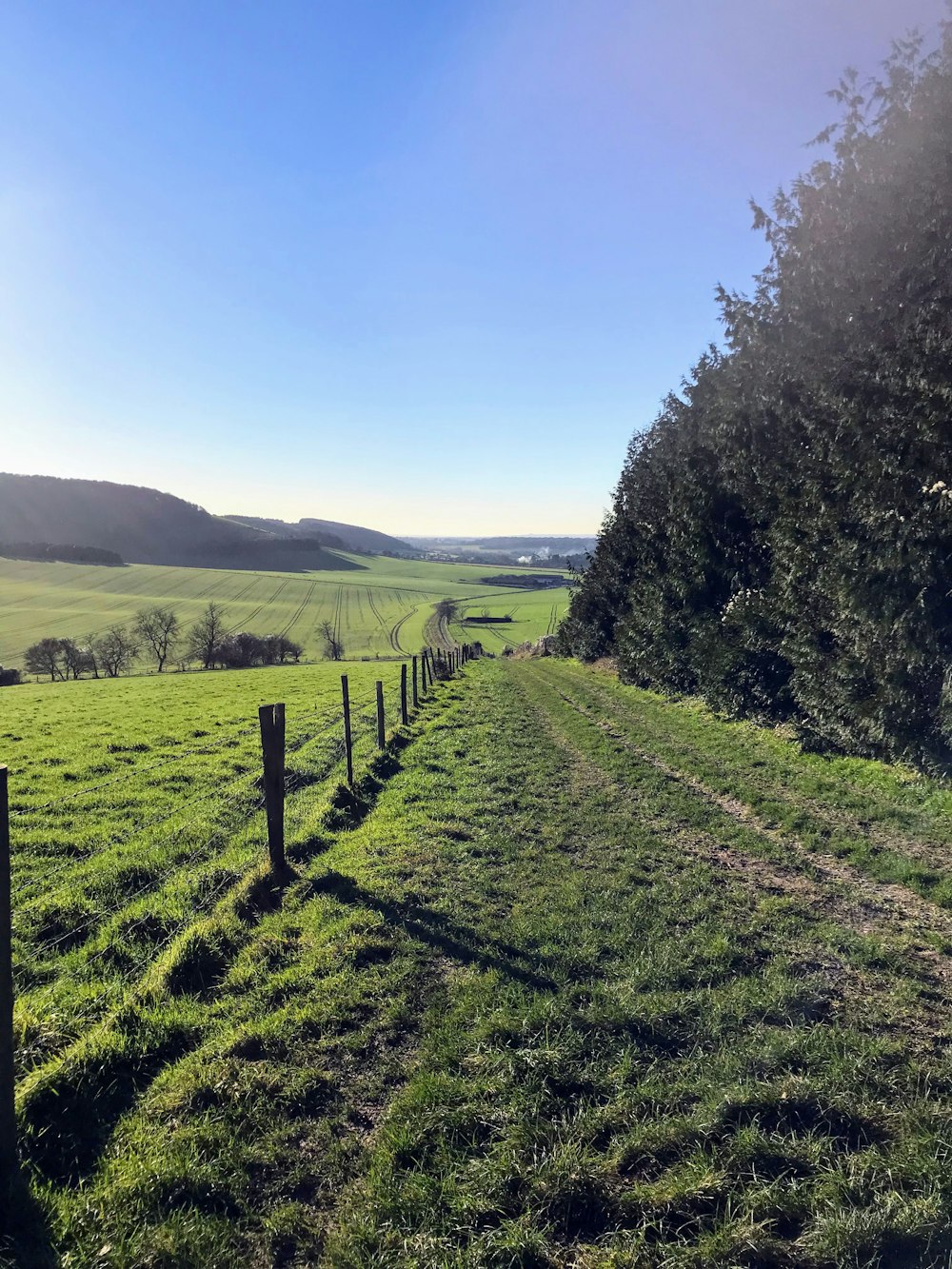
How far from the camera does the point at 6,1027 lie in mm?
3166

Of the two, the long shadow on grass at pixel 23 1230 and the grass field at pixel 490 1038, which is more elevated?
the long shadow on grass at pixel 23 1230

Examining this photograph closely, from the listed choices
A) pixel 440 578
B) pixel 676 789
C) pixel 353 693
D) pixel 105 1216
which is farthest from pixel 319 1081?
pixel 440 578

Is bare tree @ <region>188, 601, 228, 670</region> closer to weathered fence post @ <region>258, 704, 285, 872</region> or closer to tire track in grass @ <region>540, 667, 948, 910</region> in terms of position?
tire track in grass @ <region>540, 667, 948, 910</region>

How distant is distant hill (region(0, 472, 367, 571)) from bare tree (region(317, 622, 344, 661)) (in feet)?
267

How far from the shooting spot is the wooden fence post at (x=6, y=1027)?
3121mm

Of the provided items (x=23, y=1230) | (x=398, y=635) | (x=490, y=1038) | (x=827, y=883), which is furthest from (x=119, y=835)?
(x=398, y=635)

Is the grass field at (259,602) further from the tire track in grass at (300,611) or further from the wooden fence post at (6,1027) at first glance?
the wooden fence post at (6,1027)

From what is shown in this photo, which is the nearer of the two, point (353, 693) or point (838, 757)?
point (838, 757)

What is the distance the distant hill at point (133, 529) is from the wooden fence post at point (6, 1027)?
503ft

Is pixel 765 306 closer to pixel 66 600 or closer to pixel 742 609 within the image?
pixel 742 609

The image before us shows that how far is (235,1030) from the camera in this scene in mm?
4254

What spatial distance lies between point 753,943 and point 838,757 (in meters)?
7.48

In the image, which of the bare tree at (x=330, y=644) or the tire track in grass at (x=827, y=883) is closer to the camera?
the tire track in grass at (x=827, y=883)

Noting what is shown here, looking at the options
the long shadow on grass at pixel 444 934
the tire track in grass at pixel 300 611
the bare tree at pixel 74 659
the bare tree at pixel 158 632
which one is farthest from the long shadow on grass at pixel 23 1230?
the tire track in grass at pixel 300 611
